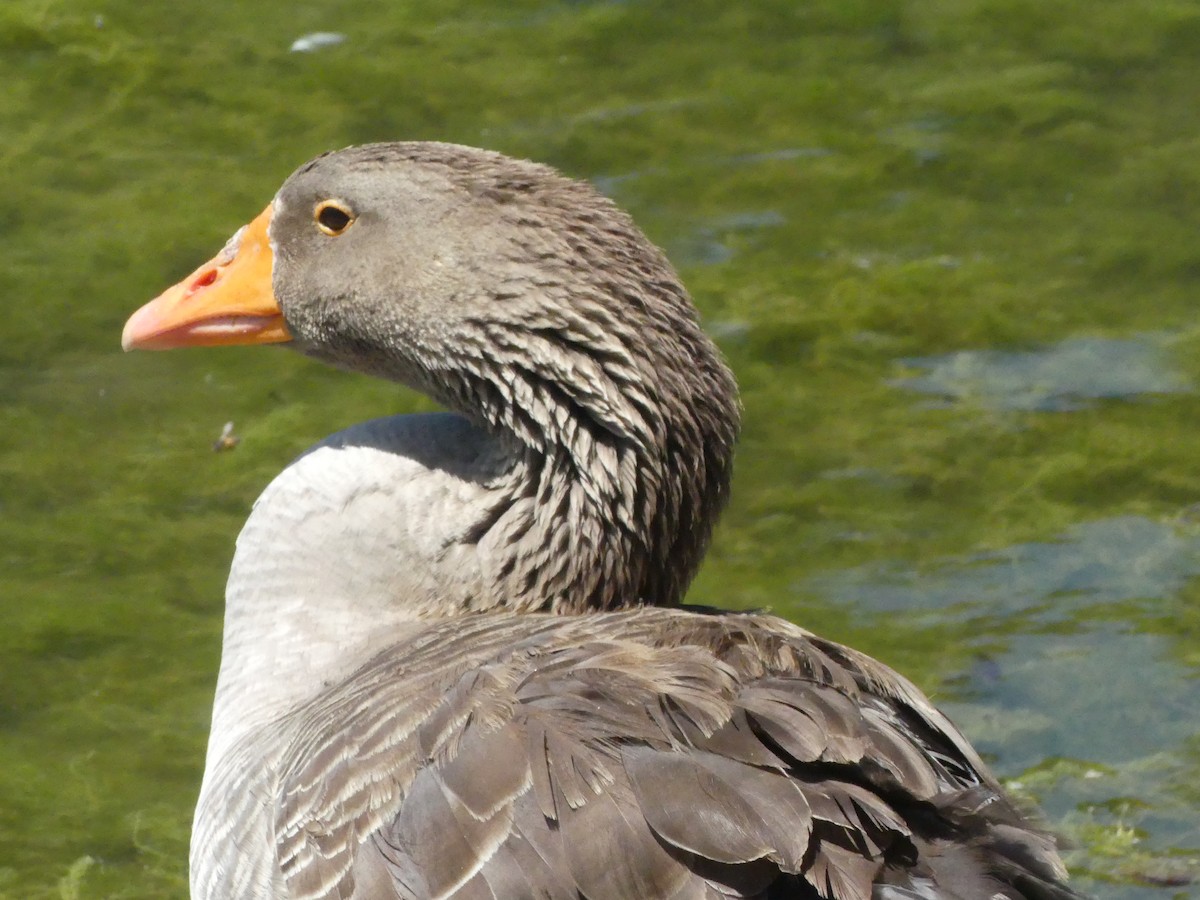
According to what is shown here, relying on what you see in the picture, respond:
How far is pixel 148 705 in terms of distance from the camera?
22.0 ft

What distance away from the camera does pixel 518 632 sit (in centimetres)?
436

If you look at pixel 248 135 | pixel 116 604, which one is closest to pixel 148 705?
pixel 116 604

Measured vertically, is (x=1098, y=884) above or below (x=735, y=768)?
below

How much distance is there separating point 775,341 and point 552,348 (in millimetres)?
4191

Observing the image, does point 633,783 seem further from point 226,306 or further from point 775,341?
point 775,341

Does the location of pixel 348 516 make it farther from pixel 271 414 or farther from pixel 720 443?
pixel 271 414

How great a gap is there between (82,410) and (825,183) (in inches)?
158

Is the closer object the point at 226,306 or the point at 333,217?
the point at 333,217

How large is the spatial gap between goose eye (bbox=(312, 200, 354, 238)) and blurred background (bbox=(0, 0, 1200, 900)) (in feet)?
7.46

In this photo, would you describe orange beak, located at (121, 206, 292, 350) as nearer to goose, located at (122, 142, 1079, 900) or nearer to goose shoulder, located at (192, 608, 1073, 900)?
goose, located at (122, 142, 1079, 900)

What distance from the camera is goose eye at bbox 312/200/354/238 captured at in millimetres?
4977

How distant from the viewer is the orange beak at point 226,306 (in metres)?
5.17

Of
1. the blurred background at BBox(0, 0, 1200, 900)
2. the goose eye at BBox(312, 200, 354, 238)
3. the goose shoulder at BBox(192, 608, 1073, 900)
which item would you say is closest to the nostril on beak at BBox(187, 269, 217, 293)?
the goose eye at BBox(312, 200, 354, 238)

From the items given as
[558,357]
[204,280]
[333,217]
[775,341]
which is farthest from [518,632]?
[775,341]
